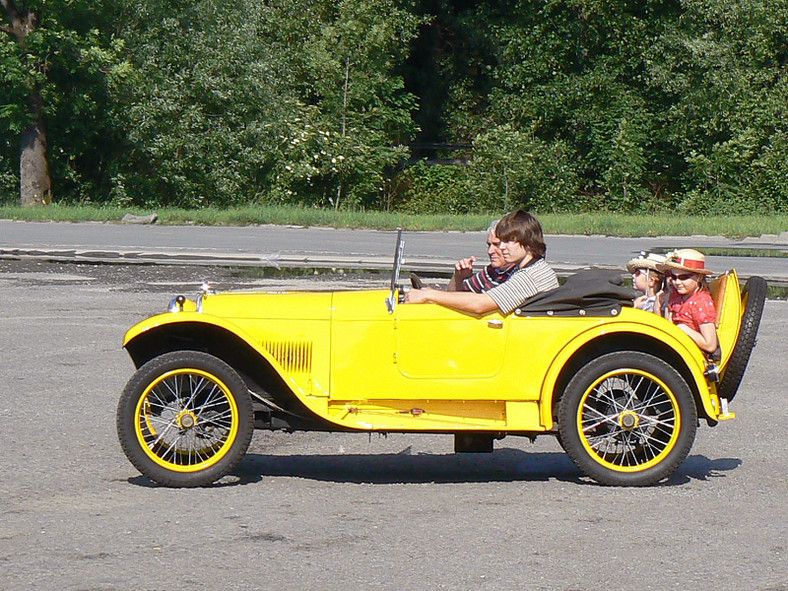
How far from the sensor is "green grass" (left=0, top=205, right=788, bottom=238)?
28.0 metres

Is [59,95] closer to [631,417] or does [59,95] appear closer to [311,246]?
[311,246]

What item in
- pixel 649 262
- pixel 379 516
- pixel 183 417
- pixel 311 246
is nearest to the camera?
pixel 379 516

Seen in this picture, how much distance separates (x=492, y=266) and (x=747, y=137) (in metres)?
31.8

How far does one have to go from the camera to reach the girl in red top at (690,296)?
673 centimetres

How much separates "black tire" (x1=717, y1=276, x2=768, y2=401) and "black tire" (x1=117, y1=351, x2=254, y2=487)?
8.18 feet

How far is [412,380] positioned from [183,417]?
1.14 metres

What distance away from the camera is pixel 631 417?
6.40 metres

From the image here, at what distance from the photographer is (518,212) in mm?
6832

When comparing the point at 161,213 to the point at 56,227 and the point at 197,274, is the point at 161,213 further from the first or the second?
the point at 197,274

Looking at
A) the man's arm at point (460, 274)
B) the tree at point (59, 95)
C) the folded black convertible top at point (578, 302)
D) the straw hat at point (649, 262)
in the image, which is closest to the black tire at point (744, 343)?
the straw hat at point (649, 262)

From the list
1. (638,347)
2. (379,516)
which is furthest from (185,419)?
(638,347)

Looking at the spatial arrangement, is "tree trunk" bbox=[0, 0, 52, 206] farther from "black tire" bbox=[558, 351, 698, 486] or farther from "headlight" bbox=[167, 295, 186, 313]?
→ "black tire" bbox=[558, 351, 698, 486]

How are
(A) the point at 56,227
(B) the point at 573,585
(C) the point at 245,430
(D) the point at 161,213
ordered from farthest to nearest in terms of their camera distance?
(D) the point at 161,213, (A) the point at 56,227, (C) the point at 245,430, (B) the point at 573,585

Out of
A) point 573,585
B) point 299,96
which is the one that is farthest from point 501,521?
point 299,96
